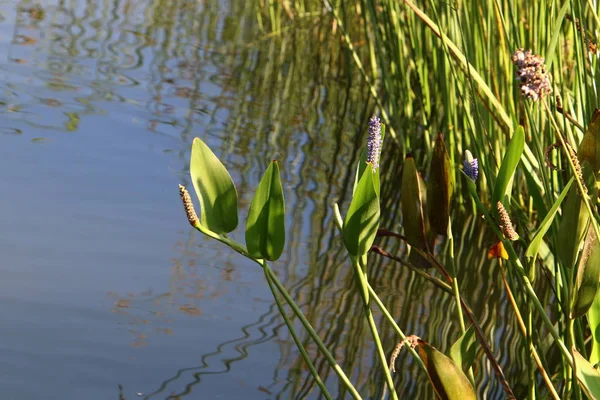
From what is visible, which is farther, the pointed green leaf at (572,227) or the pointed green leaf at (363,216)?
the pointed green leaf at (572,227)

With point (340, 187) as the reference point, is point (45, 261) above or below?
below

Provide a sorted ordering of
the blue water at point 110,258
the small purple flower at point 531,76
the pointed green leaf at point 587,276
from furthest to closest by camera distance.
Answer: the blue water at point 110,258
the pointed green leaf at point 587,276
the small purple flower at point 531,76

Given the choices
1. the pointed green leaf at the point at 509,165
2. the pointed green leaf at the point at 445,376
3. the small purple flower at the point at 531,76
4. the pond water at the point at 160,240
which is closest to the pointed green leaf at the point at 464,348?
the pointed green leaf at the point at 445,376

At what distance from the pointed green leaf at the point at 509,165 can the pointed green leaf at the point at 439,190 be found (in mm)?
70

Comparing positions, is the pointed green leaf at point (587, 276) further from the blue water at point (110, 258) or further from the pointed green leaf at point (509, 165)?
the blue water at point (110, 258)

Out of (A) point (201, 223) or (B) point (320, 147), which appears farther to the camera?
(B) point (320, 147)

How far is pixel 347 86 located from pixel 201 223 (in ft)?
10.9

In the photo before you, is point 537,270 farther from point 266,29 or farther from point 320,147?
point 266,29

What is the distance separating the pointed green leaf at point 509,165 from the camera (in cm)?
99

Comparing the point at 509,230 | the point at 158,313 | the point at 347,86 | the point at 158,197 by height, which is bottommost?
the point at 158,313

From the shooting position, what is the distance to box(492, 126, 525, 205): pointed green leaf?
3.24 ft

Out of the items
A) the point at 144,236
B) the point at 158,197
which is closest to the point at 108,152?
the point at 158,197

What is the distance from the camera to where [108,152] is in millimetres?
2699

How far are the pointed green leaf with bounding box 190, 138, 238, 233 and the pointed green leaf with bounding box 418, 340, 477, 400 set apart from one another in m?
0.24
